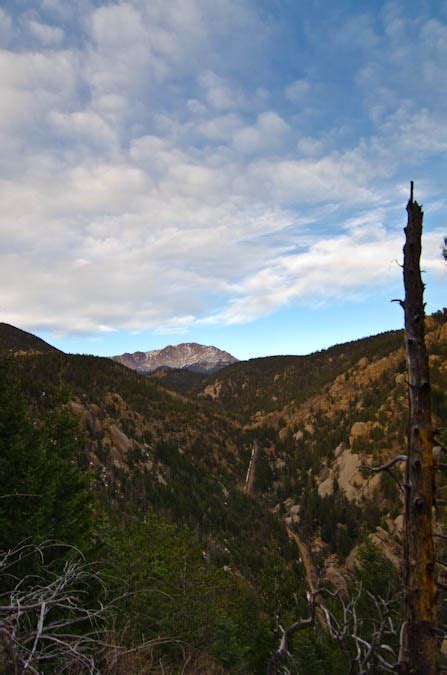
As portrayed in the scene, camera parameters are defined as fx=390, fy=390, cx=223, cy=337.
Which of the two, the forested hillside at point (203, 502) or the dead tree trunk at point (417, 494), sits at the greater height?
the dead tree trunk at point (417, 494)

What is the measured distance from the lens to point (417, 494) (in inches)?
120

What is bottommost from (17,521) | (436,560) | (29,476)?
(17,521)

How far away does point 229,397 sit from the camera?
177 m

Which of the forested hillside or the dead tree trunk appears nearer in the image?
the dead tree trunk

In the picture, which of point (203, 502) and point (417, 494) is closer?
point (417, 494)

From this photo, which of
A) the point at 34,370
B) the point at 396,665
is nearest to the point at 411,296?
the point at 396,665

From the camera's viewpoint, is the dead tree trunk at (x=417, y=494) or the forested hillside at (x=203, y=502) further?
the forested hillside at (x=203, y=502)

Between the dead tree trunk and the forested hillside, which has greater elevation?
the dead tree trunk

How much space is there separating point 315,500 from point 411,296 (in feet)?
244

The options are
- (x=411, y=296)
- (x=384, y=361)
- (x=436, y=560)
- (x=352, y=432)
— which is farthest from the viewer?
(x=384, y=361)

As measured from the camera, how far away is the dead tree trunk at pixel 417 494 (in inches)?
111

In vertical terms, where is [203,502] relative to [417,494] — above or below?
below

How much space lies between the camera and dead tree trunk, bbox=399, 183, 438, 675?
2811 millimetres

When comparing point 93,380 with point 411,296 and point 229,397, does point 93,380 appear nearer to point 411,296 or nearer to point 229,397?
point 411,296
